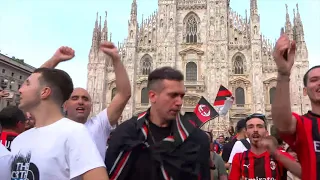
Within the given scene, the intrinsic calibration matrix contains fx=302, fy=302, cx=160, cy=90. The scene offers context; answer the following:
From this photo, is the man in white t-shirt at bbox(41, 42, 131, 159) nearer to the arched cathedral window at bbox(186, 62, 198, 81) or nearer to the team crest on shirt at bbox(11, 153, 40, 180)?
the team crest on shirt at bbox(11, 153, 40, 180)

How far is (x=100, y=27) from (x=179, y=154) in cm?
3060

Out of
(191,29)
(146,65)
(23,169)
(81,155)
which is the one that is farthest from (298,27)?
(23,169)

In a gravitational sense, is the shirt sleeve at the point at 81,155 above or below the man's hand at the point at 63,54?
below

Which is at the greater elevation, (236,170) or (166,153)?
(166,153)

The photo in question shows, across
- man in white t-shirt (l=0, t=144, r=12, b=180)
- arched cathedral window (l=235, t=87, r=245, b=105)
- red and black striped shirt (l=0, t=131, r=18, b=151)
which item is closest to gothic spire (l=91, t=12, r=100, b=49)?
arched cathedral window (l=235, t=87, r=245, b=105)

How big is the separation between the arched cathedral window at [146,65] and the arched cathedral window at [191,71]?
145 inches

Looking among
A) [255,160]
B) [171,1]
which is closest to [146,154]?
[255,160]

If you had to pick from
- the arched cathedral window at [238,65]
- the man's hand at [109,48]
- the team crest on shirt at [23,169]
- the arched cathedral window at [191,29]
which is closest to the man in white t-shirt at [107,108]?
the man's hand at [109,48]

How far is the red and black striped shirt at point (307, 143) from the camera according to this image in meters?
2.01

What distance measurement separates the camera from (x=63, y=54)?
287 cm

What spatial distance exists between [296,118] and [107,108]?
193 centimetres

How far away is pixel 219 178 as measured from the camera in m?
4.94

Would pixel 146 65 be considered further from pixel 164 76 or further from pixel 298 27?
pixel 164 76

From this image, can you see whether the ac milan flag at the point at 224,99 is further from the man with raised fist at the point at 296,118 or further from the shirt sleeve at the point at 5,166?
the shirt sleeve at the point at 5,166
